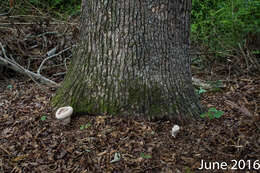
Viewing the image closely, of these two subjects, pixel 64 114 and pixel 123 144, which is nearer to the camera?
pixel 123 144

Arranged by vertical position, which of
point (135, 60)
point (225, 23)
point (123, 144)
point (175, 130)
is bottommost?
point (123, 144)

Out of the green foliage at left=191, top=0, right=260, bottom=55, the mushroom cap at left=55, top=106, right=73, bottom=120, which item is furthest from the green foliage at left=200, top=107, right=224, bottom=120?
the green foliage at left=191, top=0, right=260, bottom=55

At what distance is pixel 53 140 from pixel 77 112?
429mm

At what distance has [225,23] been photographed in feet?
15.8

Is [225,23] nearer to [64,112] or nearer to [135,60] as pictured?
[135,60]

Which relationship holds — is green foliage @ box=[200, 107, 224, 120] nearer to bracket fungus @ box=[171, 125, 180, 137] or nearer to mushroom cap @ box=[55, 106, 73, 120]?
bracket fungus @ box=[171, 125, 180, 137]

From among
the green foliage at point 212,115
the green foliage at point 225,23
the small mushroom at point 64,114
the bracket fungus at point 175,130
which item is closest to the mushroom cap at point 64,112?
the small mushroom at point 64,114

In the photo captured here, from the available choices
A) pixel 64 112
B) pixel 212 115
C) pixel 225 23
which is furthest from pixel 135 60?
pixel 225 23

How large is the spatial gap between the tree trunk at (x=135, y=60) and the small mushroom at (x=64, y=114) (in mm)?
142

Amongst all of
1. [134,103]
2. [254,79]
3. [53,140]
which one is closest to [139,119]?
[134,103]

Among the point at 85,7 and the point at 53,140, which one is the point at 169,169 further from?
the point at 85,7

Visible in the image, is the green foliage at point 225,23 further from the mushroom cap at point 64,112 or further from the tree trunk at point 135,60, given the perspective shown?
the mushroom cap at point 64,112

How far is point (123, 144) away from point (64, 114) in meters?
0.76

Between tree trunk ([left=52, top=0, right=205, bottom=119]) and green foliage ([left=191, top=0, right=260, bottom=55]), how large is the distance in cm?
239
